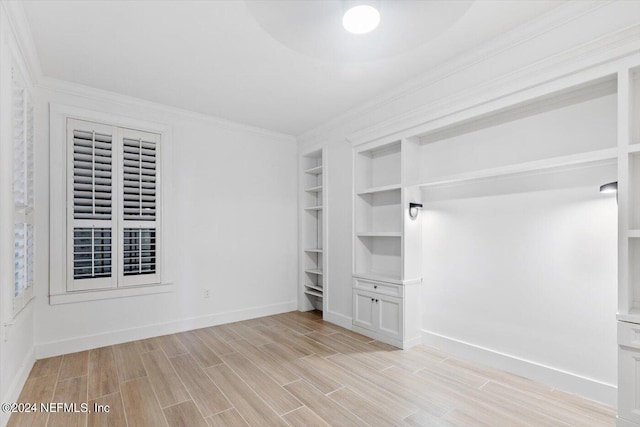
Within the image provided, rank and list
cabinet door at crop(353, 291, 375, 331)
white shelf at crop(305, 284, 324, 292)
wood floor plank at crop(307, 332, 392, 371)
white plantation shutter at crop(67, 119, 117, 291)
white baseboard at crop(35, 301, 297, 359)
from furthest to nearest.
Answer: white shelf at crop(305, 284, 324, 292)
cabinet door at crop(353, 291, 375, 331)
white plantation shutter at crop(67, 119, 117, 291)
white baseboard at crop(35, 301, 297, 359)
wood floor plank at crop(307, 332, 392, 371)

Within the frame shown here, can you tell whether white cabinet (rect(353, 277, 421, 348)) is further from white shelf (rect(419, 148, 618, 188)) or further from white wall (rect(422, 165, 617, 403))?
white shelf (rect(419, 148, 618, 188))

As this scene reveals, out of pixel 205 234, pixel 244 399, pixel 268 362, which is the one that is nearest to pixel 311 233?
pixel 205 234

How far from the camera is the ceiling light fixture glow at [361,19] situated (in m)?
1.99

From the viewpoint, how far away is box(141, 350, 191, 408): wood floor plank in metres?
2.52

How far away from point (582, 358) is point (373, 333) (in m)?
1.94

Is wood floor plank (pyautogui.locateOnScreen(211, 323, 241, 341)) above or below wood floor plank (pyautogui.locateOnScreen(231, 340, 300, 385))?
below

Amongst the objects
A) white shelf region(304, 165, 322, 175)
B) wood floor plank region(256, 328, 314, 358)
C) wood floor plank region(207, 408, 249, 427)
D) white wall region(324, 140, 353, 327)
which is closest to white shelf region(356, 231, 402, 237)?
white wall region(324, 140, 353, 327)

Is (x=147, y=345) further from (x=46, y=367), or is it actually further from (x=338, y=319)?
(x=338, y=319)

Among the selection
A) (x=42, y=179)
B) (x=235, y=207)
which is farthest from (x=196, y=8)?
(x=235, y=207)

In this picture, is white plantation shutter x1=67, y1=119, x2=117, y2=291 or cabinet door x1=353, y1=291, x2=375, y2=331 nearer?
white plantation shutter x1=67, y1=119, x2=117, y2=291

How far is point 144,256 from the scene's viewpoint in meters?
3.90

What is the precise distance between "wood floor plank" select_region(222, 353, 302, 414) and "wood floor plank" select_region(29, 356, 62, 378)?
59.2 inches

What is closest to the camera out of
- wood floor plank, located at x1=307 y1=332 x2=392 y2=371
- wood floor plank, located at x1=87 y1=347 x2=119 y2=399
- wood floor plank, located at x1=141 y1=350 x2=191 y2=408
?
wood floor plank, located at x1=141 y1=350 x2=191 y2=408

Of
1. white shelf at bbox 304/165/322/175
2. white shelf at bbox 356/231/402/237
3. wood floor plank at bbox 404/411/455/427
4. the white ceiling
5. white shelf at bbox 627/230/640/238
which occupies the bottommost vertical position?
wood floor plank at bbox 404/411/455/427
